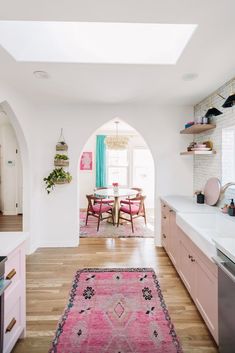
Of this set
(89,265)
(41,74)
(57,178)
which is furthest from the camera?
(57,178)

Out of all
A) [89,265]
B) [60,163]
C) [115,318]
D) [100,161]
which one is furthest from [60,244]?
[100,161]

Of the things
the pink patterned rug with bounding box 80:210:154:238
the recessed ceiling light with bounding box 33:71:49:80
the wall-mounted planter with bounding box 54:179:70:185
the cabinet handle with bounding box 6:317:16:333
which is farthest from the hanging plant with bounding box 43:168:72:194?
the cabinet handle with bounding box 6:317:16:333

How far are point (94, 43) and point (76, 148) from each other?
6.05 ft

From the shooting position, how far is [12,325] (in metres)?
1.51

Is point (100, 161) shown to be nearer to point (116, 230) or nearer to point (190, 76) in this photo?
point (116, 230)

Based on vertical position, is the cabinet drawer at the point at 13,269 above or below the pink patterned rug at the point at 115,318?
above

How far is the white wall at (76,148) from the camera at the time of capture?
3.67 m

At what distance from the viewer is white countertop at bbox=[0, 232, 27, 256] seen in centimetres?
140

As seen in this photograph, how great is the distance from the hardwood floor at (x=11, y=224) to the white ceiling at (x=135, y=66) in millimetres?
2905

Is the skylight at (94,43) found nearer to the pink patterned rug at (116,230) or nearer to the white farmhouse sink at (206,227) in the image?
the white farmhouse sink at (206,227)

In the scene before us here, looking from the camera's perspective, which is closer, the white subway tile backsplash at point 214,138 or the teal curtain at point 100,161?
the white subway tile backsplash at point 214,138

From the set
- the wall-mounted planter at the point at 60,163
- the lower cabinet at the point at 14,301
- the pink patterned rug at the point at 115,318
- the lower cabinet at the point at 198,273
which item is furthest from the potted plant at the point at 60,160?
the lower cabinet at the point at 14,301

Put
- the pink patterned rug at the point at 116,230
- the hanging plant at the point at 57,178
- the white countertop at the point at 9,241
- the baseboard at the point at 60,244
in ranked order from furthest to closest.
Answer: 1. the pink patterned rug at the point at 116,230
2. the baseboard at the point at 60,244
3. the hanging plant at the point at 57,178
4. the white countertop at the point at 9,241

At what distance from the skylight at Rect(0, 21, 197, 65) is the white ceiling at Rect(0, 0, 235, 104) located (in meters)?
0.08
